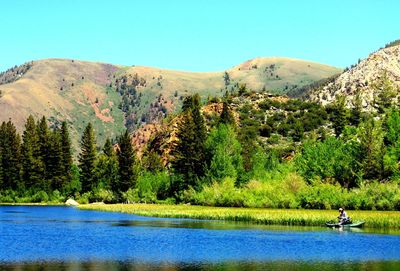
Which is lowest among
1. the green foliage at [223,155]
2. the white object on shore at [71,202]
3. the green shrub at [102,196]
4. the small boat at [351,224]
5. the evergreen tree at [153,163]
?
the white object on shore at [71,202]

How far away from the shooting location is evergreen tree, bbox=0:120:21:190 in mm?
175750

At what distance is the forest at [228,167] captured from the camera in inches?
4313

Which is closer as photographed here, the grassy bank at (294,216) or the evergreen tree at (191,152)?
the grassy bank at (294,216)

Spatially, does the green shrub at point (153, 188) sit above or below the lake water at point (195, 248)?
below

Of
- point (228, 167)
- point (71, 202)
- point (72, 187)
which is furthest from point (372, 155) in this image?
point (72, 187)

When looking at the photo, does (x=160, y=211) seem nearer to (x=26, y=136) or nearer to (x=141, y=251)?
(x=141, y=251)

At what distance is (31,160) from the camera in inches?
6885

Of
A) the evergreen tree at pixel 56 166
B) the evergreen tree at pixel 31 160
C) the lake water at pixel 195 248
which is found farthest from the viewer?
the evergreen tree at pixel 56 166

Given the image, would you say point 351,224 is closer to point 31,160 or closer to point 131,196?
point 131,196

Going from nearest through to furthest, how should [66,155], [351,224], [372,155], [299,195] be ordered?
[351,224] < [299,195] < [372,155] < [66,155]

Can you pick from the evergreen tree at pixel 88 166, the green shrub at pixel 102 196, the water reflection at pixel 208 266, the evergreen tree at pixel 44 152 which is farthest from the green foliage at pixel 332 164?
the evergreen tree at pixel 44 152

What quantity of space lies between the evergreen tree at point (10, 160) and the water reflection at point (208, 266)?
438ft

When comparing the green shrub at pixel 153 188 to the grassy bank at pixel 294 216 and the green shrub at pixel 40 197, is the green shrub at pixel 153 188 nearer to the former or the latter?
the green shrub at pixel 40 197

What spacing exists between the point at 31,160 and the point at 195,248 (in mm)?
125388
